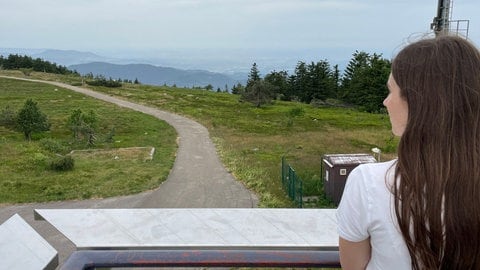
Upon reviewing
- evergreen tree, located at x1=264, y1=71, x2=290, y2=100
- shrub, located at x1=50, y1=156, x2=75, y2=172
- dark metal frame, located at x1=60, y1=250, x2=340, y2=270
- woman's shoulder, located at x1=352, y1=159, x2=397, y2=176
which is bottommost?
shrub, located at x1=50, y1=156, x2=75, y2=172

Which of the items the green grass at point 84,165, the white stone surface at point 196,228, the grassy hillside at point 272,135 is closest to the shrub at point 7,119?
the green grass at point 84,165

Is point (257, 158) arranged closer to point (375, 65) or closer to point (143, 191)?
point (143, 191)

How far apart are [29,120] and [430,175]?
24.4 metres

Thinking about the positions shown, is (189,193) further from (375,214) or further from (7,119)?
(7,119)

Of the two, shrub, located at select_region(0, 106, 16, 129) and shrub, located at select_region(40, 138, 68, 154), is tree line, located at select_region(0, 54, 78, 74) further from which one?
shrub, located at select_region(40, 138, 68, 154)

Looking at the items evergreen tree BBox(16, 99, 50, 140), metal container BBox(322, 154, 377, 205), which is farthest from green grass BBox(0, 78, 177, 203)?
metal container BBox(322, 154, 377, 205)

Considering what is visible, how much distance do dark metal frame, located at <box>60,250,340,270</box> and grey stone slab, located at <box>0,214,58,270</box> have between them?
8cm

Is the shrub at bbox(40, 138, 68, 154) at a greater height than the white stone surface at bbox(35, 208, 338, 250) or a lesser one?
lesser

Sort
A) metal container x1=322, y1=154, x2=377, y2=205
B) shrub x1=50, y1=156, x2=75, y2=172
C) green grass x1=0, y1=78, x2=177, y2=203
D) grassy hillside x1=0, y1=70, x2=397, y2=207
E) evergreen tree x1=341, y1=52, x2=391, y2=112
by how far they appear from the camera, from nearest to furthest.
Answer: metal container x1=322, y1=154, x2=377, y2=205, green grass x1=0, y1=78, x2=177, y2=203, grassy hillside x1=0, y1=70, x2=397, y2=207, shrub x1=50, y1=156, x2=75, y2=172, evergreen tree x1=341, y1=52, x2=391, y2=112

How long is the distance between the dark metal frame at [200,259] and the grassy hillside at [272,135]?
418 inches

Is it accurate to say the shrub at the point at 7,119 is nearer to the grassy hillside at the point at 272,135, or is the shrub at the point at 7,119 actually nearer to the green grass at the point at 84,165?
the green grass at the point at 84,165

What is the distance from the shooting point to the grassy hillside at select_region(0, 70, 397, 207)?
15.6m

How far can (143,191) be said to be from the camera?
13.5 metres

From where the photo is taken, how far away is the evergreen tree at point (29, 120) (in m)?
22.8
